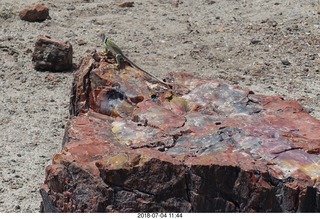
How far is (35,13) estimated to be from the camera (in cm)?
960

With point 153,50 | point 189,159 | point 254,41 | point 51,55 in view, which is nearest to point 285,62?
point 254,41

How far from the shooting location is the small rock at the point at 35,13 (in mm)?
9562

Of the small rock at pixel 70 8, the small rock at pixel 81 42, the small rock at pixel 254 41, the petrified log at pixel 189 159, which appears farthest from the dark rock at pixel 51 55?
the petrified log at pixel 189 159

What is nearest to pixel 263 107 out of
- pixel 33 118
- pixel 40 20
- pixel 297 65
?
pixel 33 118

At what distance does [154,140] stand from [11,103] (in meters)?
3.41

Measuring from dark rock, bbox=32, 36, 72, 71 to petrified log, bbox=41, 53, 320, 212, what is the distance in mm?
3301

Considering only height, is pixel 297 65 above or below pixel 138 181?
below

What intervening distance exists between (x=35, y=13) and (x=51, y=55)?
1800 millimetres

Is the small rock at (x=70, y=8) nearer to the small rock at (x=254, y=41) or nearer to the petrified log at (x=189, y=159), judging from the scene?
the small rock at (x=254, y=41)

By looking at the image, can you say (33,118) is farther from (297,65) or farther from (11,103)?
(297,65)

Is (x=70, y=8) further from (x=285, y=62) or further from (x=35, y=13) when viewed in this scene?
(x=285, y=62)

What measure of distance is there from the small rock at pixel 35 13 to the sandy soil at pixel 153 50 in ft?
0.35

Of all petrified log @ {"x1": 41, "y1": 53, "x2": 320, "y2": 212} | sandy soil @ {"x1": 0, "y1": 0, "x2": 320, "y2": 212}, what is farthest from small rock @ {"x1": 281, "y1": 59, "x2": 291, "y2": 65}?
petrified log @ {"x1": 41, "y1": 53, "x2": 320, "y2": 212}

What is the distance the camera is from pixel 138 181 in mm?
3879
